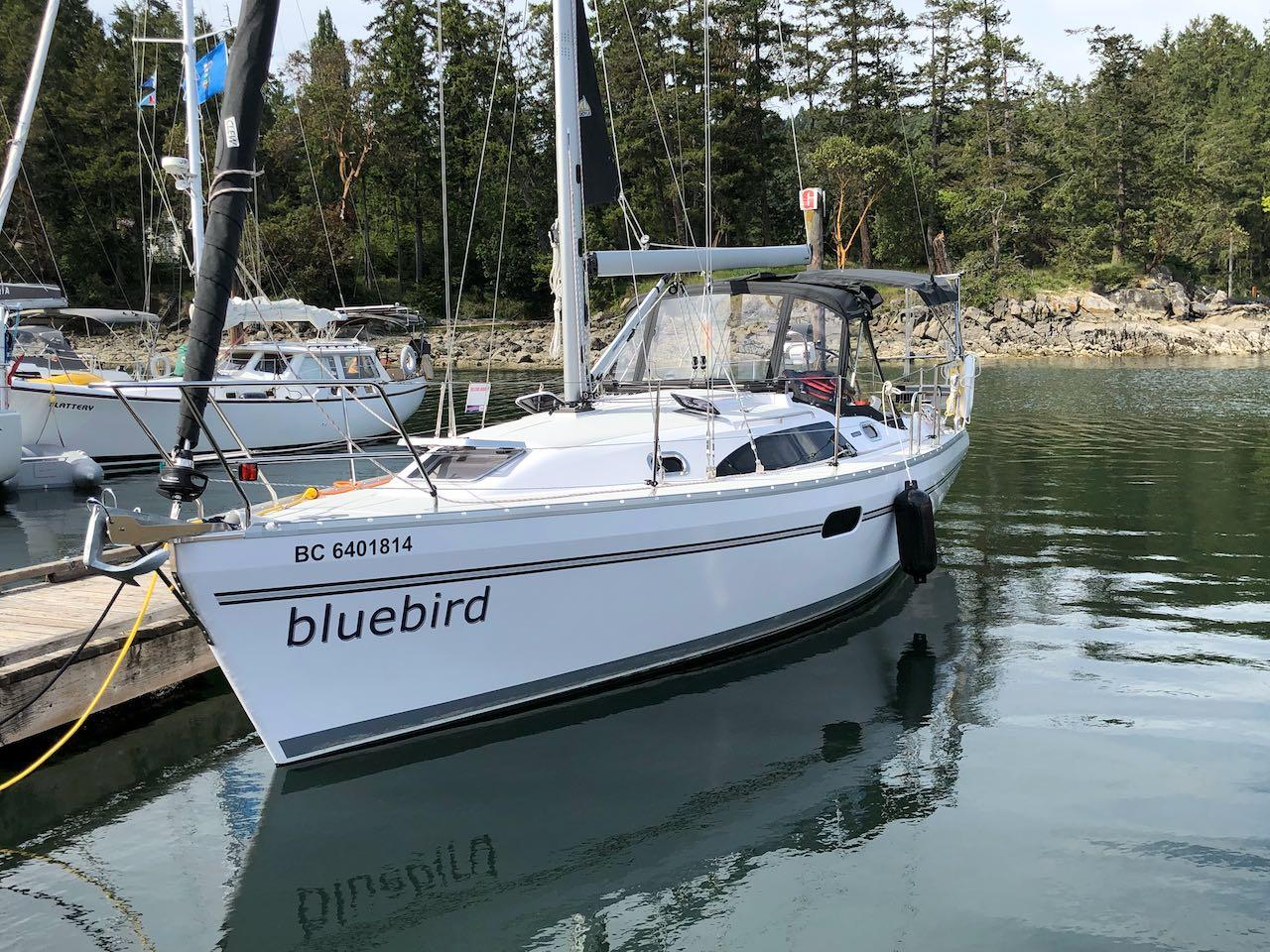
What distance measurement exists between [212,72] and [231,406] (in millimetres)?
6307

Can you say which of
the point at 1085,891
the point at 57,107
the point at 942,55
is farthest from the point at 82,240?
the point at 1085,891

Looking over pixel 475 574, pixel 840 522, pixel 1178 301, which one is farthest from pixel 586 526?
pixel 1178 301

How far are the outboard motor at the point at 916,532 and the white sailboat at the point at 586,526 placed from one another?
2 cm

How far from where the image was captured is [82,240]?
4938 centimetres

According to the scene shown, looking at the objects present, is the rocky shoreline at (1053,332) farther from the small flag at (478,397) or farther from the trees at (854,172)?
the small flag at (478,397)

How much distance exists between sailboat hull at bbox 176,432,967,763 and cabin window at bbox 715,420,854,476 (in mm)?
625

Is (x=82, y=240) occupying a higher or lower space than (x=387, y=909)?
higher

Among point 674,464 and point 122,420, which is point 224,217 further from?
point 122,420

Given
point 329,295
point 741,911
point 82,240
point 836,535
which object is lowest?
point 741,911

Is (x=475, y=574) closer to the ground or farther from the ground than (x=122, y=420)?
closer to the ground

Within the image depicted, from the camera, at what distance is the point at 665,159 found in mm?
49094

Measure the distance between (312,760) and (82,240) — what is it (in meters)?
51.4

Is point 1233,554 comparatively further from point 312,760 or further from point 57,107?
point 57,107

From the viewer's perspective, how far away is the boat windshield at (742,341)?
9.99 meters
